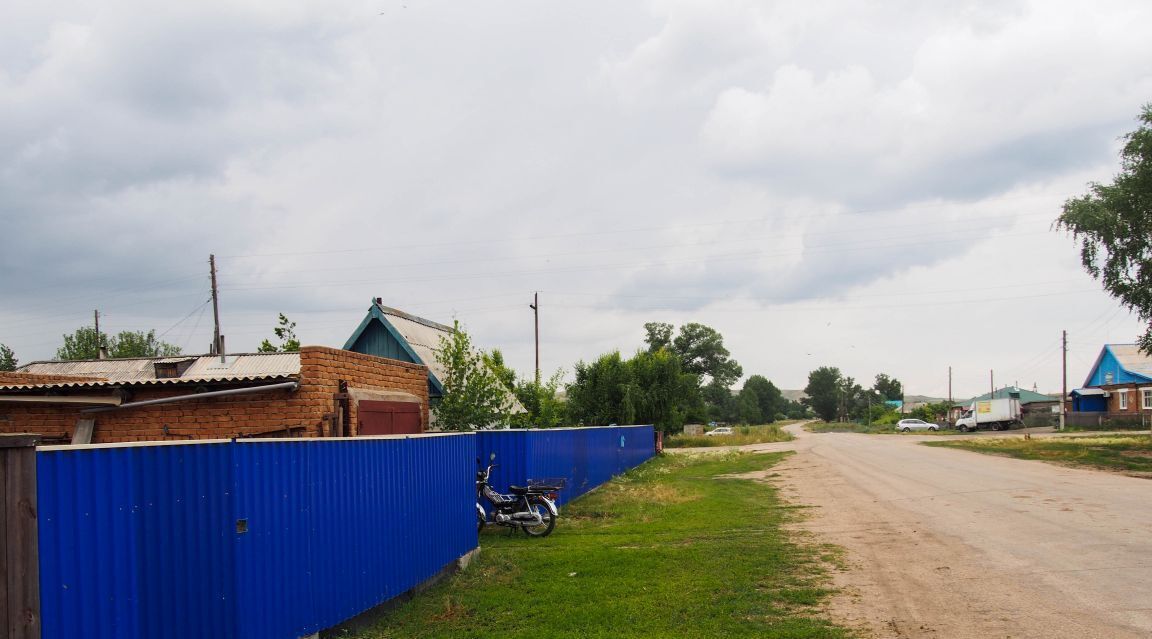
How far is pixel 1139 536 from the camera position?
445 inches

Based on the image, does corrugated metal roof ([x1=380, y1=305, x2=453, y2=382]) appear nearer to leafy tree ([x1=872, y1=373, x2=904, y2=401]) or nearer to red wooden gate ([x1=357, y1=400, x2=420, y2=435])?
red wooden gate ([x1=357, y1=400, x2=420, y2=435])

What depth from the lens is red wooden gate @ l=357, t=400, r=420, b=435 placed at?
47.6ft

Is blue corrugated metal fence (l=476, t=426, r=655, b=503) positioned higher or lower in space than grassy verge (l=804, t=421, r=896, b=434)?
higher

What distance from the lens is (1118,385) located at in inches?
2589

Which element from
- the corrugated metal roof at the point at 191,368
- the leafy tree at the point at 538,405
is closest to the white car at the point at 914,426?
the leafy tree at the point at 538,405

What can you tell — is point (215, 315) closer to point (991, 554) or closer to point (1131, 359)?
point (991, 554)

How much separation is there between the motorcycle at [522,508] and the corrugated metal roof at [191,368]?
3.89 meters

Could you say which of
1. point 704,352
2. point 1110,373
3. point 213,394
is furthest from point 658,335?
point 213,394

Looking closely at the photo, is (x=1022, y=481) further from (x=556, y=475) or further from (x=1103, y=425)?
(x=1103, y=425)

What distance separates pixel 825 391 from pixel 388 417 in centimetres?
14441

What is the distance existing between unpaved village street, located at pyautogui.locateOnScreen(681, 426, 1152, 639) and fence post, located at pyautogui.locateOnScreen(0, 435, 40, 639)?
21.1 ft

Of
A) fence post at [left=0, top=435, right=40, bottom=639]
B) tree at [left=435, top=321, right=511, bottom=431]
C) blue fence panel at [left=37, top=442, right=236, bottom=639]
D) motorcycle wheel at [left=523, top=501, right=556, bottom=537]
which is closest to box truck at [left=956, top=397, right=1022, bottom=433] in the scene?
tree at [left=435, top=321, right=511, bottom=431]

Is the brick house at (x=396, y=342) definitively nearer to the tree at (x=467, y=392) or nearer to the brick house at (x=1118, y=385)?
the tree at (x=467, y=392)

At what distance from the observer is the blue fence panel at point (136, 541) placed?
16.9ft
